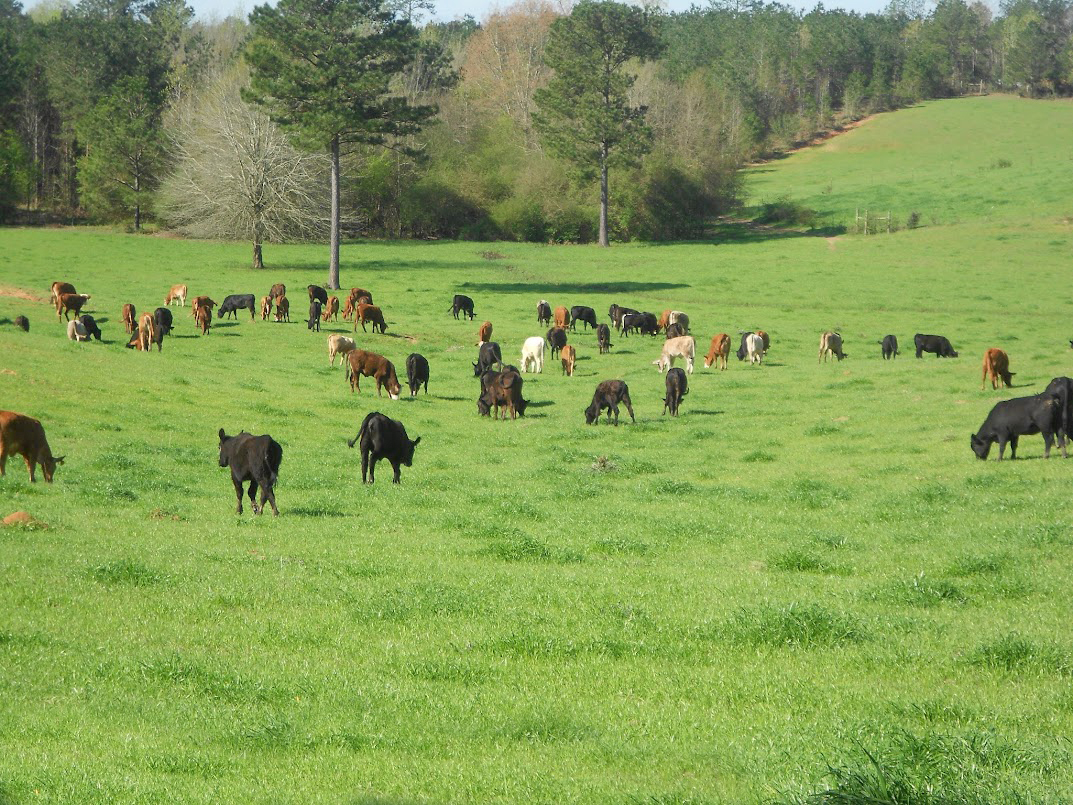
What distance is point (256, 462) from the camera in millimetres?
14148

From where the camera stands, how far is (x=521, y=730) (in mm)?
6430

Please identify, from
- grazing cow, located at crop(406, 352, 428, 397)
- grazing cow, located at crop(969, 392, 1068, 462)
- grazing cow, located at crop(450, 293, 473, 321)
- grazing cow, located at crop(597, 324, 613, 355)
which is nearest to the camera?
grazing cow, located at crop(969, 392, 1068, 462)

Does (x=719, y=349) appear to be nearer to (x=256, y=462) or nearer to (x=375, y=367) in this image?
(x=375, y=367)

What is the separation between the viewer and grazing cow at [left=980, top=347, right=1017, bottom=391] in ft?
87.5

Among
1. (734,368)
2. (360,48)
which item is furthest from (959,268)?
(360,48)

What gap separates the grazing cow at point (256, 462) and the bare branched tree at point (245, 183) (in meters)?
45.8

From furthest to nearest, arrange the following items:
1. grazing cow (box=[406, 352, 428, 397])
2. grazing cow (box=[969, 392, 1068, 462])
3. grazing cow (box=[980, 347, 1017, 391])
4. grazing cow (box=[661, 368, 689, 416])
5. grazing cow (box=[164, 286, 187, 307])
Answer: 1. grazing cow (box=[164, 286, 187, 307])
2. grazing cow (box=[406, 352, 428, 397])
3. grazing cow (box=[980, 347, 1017, 391])
4. grazing cow (box=[661, 368, 689, 416])
5. grazing cow (box=[969, 392, 1068, 462])

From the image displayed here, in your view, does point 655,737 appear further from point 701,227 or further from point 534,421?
point 701,227

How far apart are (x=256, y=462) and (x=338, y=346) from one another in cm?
2070

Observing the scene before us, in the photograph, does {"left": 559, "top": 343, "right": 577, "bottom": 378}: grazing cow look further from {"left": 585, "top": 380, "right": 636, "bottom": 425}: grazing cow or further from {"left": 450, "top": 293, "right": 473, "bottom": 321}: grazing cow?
{"left": 450, "top": 293, "right": 473, "bottom": 321}: grazing cow

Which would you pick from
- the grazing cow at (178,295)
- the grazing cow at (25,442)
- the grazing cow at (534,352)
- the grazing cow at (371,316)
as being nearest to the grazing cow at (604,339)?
the grazing cow at (534,352)

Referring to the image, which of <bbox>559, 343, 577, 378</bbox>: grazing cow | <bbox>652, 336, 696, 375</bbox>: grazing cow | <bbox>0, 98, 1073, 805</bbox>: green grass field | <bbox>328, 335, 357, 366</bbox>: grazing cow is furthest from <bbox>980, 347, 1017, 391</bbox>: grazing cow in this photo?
<bbox>328, 335, 357, 366</bbox>: grazing cow

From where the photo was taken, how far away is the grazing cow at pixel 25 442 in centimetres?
1517

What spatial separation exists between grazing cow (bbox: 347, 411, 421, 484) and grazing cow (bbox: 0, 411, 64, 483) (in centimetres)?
466
